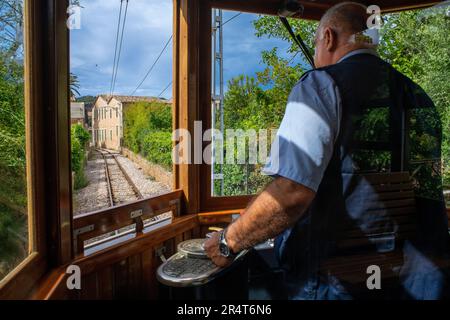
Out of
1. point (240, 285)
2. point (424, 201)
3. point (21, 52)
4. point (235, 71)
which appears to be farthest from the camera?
point (235, 71)

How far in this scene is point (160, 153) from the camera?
2.13 m

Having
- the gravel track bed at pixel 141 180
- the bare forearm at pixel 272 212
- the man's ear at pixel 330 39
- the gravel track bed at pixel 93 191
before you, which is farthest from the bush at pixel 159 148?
the man's ear at pixel 330 39

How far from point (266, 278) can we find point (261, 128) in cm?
140

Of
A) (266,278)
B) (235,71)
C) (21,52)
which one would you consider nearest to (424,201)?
(266,278)

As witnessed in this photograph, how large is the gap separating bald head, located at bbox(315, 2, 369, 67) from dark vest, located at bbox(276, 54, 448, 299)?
0.27 feet

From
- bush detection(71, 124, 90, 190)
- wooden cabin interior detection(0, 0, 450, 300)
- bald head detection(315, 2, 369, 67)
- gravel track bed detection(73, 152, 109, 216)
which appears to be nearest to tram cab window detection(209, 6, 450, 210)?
wooden cabin interior detection(0, 0, 450, 300)

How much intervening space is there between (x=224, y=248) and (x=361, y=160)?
0.52m

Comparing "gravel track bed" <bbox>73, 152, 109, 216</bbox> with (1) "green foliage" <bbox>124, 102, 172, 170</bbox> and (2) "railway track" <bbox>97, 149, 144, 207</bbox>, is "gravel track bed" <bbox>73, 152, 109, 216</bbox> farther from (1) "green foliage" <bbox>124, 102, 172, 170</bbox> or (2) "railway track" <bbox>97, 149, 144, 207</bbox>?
(1) "green foliage" <bbox>124, 102, 172, 170</bbox>

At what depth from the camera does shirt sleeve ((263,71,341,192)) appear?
2.80ft

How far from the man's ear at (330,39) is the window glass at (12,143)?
1.05 metres

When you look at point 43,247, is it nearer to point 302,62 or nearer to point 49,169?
point 49,169

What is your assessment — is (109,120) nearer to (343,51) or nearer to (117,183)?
(117,183)

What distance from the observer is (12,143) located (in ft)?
3.42

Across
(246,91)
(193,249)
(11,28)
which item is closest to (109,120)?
(11,28)
